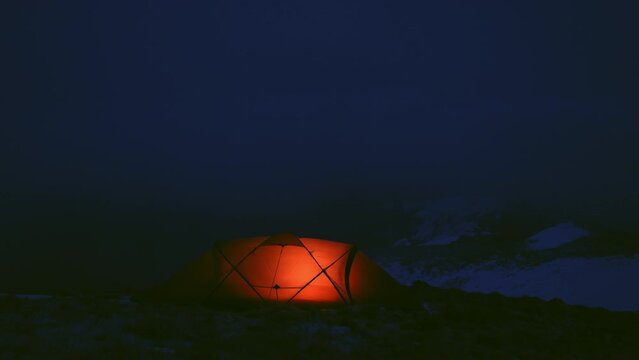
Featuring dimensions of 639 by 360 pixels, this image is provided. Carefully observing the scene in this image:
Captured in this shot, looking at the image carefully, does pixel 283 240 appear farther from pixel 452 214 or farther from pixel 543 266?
pixel 452 214

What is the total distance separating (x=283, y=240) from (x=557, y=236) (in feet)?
94.5

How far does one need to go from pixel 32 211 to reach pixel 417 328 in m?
190

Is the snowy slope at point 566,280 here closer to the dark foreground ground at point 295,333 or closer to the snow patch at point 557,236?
the snow patch at point 557,236

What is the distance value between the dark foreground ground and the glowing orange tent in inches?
28.7

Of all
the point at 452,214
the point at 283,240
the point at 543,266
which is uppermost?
the point at 452,214

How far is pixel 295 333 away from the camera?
28.2 feet

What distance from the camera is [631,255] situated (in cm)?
2720

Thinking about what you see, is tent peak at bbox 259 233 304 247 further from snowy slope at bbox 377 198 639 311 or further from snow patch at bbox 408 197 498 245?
snow patch at bbox 408 197 498 245

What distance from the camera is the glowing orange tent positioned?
12.8 metres

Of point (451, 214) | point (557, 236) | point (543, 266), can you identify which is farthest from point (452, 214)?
point (543, 266)

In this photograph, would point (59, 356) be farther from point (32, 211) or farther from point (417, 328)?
point (32, 211)

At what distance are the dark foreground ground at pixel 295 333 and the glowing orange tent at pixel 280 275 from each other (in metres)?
0.73

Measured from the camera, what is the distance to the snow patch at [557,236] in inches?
1427

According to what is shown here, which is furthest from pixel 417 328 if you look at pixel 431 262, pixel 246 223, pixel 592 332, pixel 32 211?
pixel 32 211
